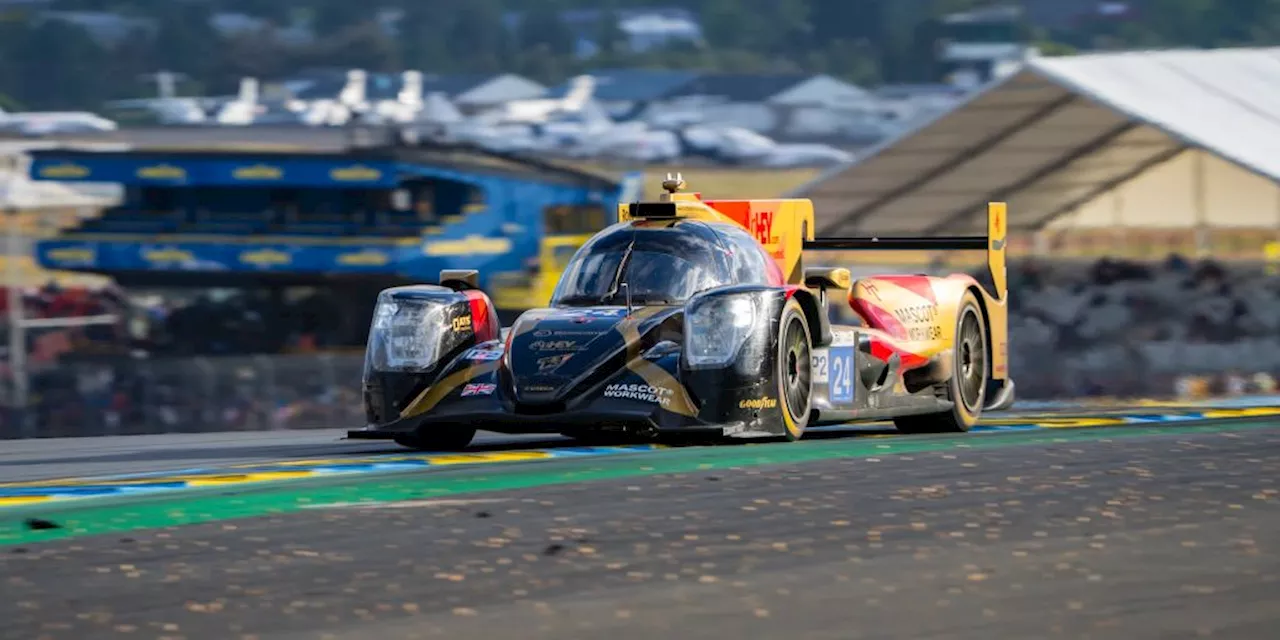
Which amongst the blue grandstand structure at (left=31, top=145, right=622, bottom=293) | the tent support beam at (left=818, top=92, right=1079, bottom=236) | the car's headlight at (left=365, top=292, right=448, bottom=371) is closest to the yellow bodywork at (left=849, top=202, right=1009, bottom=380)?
the car's headlight at (left=365, top=292, right=448, bottom=371)

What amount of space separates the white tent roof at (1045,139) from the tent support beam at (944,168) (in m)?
0.01

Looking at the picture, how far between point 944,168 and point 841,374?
67.8 feet

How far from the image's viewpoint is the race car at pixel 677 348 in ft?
39.5

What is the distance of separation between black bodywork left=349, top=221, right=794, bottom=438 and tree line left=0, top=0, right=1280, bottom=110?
7962 cm

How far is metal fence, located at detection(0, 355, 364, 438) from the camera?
20.3 m

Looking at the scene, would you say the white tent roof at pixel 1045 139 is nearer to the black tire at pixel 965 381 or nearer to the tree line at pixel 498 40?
the black tire at pixel 965 381

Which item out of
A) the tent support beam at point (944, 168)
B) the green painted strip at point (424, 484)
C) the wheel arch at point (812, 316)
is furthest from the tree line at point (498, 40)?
the green painted strip at point (424, 484)

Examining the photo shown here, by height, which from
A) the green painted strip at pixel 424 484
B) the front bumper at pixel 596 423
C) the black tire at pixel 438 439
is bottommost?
the green painted strip at pixel 424 484

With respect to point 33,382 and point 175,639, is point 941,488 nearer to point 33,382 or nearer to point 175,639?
A: point 175,639

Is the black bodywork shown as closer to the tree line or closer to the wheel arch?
the wheel arch

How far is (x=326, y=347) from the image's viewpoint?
96.8 ft

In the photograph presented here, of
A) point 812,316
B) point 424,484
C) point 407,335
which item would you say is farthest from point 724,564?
point 812,316

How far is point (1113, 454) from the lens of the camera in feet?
36.6

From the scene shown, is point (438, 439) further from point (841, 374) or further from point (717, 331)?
point (841, 374)
